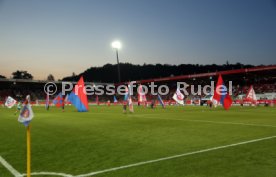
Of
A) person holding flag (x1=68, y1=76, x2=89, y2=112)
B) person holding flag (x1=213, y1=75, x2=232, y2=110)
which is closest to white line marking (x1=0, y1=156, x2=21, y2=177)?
person holding flag (x1=68, y1=76, x2=89, y2=112)

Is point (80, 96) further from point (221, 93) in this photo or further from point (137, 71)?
point (137, 71)

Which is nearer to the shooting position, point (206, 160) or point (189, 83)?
point (206, 160)

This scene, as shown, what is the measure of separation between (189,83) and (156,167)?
73640 millimetres

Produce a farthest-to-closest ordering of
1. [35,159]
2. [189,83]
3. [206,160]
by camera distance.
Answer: [189,83] → [35,159] → [206,160]

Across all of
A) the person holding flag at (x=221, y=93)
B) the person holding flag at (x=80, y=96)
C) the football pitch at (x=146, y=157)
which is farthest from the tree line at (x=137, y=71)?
the football pitch at (x=146, y=157)

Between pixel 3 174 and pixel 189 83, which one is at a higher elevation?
pixel 189 83

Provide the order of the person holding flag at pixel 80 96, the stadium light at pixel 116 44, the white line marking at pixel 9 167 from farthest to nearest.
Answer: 1. the stadium light at pixel 116 44
2. the person holding flag at pixel 80 96
3. the white line marking at pixel 9 167

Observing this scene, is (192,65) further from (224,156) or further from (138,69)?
(224,156)

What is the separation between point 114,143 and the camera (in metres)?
9.99

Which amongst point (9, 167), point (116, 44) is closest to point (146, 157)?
point (9, 167)

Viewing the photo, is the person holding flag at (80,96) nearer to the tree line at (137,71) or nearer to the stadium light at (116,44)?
the stadium light at (116,44)

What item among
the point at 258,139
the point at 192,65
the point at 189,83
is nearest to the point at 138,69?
the point at 192,65

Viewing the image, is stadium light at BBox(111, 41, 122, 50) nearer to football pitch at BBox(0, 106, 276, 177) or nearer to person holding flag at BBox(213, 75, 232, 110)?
person holding flag at BBox(213, 75, 232, 110)

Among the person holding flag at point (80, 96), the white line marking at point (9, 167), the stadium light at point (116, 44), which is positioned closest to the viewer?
the white line marking at point (9, 167)
